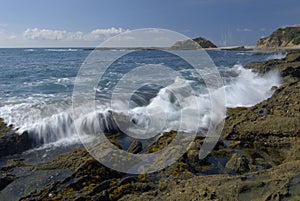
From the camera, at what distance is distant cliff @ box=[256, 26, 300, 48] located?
236 ft

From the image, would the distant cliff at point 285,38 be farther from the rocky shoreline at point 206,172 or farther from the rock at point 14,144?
the rock at point 14,144

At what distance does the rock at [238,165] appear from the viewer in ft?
15.2

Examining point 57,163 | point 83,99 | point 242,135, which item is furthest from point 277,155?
point 83,99

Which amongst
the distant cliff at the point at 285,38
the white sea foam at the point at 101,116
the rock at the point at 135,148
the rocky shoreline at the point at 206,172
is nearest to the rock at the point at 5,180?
the rocky shoreline at the point at 206,172

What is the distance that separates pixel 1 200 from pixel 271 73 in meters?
15.5

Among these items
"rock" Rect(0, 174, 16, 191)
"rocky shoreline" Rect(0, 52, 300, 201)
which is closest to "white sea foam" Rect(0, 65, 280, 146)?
"rocky shoreline" Rect(0, 52, 300, 201)

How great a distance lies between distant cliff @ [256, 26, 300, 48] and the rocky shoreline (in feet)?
242

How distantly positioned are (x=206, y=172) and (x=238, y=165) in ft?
1.92

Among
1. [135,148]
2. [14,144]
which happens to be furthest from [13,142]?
[135,148]

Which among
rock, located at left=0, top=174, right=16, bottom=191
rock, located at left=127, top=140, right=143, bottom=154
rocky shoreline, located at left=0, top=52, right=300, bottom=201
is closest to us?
rocky shoreline, located at left=0, top=52, right=300, bottom=201

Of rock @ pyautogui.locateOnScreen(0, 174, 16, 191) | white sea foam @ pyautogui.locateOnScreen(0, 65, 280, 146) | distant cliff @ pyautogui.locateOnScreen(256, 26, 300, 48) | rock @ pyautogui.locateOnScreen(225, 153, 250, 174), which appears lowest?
rock @ pyautogui.locateOnScreen(0, 174, 16, 191)

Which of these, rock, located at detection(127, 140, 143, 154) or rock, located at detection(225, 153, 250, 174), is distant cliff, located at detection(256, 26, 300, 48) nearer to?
rock, located at detection(225, 153, 250, 174)

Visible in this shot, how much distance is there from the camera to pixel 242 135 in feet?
20.5

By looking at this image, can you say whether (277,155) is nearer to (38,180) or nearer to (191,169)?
(191,169)
